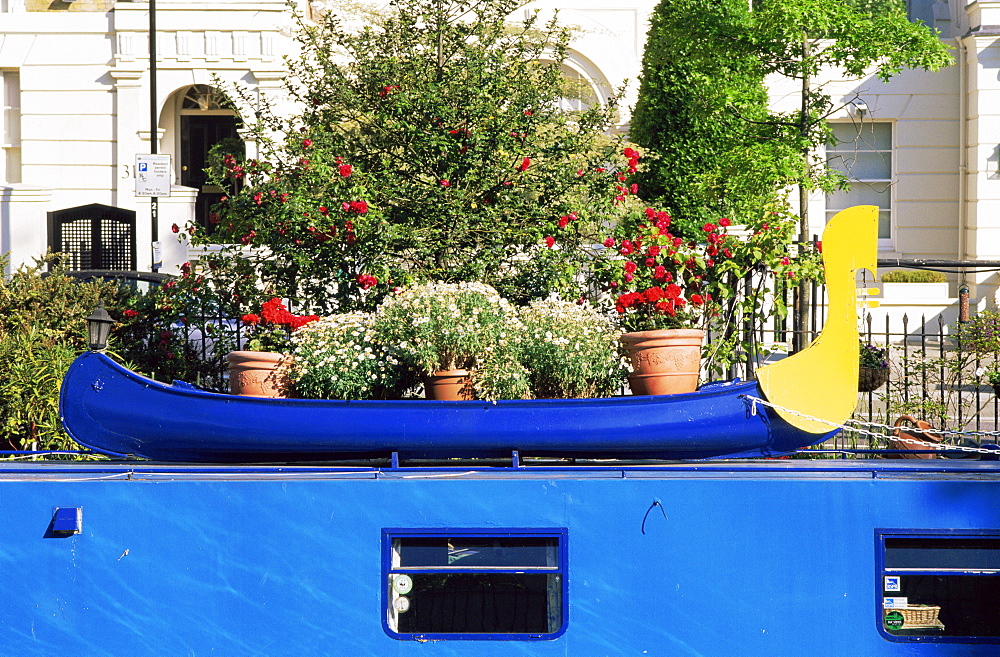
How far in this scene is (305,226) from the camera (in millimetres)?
6523

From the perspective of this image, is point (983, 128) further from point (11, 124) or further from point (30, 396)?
point (11, 124)

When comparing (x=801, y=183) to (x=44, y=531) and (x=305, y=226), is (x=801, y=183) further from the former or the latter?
(x=44, y=531)

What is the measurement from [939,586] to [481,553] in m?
1.76

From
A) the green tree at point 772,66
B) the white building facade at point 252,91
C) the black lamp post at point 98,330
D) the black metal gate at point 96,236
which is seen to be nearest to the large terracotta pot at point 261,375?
the black lamp post at point 98,330

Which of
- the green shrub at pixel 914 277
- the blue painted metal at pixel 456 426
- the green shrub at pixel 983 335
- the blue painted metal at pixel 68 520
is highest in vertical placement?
the green shrub at pixel 914 277

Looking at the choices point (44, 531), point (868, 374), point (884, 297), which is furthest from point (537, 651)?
point (884, 297)

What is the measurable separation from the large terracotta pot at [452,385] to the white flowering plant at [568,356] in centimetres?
28

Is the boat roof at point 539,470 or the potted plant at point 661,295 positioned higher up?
the potted plant at point 661,295

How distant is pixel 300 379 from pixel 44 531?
1258mm

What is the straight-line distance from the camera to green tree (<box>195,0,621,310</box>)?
257 inches

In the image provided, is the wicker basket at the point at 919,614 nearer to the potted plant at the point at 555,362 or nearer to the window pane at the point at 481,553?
the window pane at the point at 481,553

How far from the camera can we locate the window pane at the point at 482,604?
411 cm

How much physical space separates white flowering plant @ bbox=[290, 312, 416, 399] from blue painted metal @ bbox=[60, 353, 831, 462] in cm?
40

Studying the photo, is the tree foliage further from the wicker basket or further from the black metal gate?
the black metal gate
